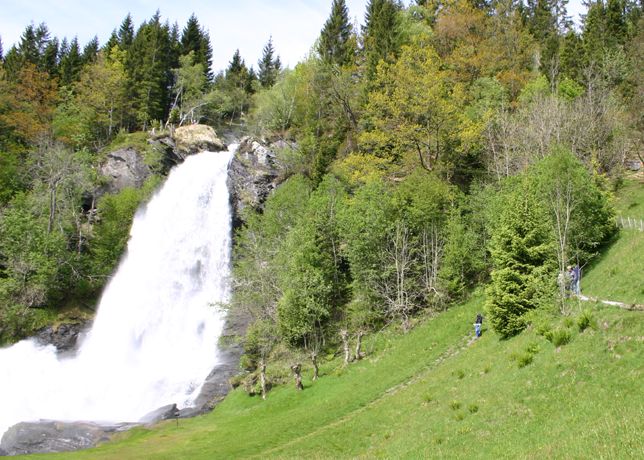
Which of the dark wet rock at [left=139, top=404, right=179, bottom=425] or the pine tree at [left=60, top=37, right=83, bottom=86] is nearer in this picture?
the dark wet rock at [left=139, top=404, right=179, bottom=425]

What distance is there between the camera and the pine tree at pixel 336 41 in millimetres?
68062

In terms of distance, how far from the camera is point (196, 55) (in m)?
91.5

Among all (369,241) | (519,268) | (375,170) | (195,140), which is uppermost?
(195,140)

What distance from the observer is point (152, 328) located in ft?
153

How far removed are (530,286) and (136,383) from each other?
30.3 m

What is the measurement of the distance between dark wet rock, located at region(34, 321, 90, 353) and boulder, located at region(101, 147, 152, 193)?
20.0 metres

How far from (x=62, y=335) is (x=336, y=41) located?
161ft

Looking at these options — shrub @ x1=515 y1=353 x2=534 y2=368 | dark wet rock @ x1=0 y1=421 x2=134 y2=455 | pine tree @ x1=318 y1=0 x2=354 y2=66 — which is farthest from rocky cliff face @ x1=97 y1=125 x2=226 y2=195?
shrub @ x1=515 y1=353 x2=534 y2=368

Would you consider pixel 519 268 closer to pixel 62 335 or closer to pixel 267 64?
pixel 62 335

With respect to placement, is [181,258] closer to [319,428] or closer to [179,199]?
[179,199]

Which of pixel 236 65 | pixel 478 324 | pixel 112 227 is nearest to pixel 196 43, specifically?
pixel 236 65

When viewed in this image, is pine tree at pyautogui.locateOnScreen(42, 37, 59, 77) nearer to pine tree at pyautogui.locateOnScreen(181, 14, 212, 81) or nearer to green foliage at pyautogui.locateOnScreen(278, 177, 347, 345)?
pine tree at pyautogui.locateOnScreen(181, 14, 212, 81)

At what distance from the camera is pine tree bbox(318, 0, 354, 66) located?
6806 centimetres

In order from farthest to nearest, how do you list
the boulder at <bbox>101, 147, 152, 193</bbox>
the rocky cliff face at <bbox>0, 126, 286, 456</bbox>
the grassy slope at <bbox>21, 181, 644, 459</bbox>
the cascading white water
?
the boulder at <bbox>101, 147, 152, 193</bbox>, the cascading white water, the rocky cliff face at <bbox>0, 126, 286, 456</bbox>, the grassy slope at <bbox>21, 181, 644, 459</bbox>
